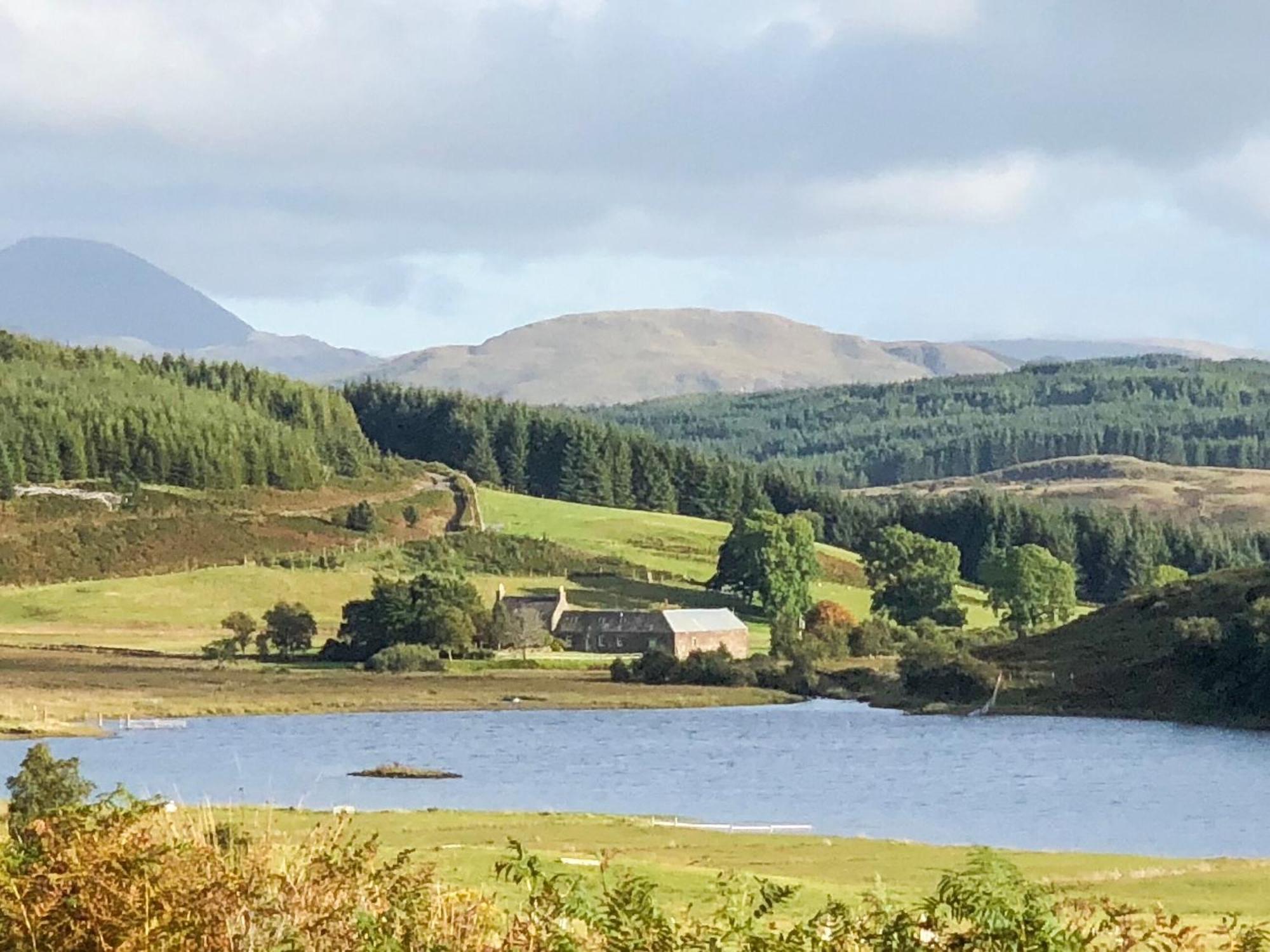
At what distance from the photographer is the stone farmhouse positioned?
5010 inches

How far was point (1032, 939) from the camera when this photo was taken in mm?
11047

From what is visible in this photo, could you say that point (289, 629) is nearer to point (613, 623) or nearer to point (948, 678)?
point (613, 623)

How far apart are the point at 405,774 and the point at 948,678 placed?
1863 inches

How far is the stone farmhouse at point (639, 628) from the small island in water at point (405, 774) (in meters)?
57.6

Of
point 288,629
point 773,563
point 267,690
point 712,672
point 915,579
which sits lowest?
point 267,690

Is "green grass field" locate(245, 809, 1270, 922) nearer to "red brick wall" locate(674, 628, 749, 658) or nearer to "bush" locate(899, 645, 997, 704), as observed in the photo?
"bush" locate(899, 645, 997, 704)

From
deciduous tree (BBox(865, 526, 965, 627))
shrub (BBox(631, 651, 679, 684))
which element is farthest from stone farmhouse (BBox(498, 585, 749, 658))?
deciduous tree (BBox(865, 526, 965, 627))

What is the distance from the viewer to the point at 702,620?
12900 centimetres

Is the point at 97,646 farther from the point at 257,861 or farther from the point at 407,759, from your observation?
the point at 257,861

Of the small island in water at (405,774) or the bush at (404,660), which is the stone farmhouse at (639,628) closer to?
the bush at (404,660)

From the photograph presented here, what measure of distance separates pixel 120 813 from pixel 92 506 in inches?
5792

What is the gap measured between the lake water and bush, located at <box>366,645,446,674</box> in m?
18.5

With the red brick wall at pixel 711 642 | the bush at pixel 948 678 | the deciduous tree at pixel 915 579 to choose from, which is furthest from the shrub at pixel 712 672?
the deciduous tree at pixel 915 579

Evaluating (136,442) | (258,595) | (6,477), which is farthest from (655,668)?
(136,442)
